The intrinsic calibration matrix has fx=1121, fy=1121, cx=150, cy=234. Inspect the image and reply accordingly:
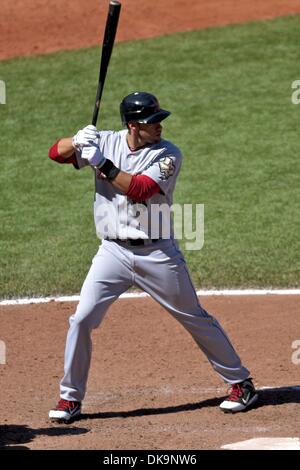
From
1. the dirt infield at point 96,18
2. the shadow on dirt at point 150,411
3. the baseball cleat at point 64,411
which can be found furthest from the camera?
the dirt infield at point 96,18

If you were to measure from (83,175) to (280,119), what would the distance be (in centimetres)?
234

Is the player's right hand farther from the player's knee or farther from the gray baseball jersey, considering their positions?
the player's knee

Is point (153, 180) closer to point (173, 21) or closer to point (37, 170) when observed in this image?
point (37, 170)

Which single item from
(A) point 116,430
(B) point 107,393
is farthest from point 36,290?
(A) point 116,430

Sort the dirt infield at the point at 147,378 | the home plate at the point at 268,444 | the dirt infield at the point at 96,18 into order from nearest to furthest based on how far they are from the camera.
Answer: the home plate at the point at 268,444 < the dirt infield at the point at 147,378 < the dirt infield at the point at 96,18

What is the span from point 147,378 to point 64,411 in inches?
36.3

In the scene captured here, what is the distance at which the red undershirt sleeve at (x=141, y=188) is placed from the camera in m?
6.02

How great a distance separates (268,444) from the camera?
18.6ft

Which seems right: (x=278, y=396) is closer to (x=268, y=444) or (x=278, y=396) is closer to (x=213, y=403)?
(x=213, y=403)

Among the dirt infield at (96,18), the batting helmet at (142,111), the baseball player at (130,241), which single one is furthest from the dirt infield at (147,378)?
the dirt infield at (96,18)
